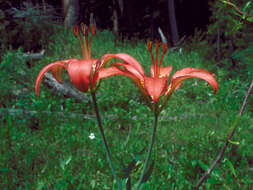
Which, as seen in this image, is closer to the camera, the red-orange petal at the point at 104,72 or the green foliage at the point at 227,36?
the red-orange petal at the point at 104,72

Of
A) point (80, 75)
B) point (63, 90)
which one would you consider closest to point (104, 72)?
point (80, 75)

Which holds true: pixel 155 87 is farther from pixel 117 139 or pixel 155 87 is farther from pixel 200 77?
pixel 117 139

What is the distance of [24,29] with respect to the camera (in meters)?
7.28

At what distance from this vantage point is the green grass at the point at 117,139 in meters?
1.85

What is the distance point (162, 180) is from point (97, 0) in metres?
8.68

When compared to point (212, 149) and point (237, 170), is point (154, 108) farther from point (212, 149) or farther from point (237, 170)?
point (212, 149)

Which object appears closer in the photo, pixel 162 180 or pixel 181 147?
pixel 162 180

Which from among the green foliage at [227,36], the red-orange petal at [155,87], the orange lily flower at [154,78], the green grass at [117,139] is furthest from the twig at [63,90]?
the red-orange petal at [155,87]

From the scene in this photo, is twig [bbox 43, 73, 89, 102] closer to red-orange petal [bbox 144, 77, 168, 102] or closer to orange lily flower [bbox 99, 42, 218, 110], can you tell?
orange lily flower [bbox 99, 42, 218, 110]

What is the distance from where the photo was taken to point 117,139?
99.0 inches

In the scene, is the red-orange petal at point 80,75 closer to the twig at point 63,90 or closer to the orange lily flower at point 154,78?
the orange lily flower at point 154,78

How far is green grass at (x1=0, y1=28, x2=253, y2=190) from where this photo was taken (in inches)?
73.0

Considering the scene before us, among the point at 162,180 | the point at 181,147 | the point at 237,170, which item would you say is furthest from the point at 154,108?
the point at 181,147

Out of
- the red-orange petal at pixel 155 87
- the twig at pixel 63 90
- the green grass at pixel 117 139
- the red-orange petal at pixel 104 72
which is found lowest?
the green grass at pixel 117 139
